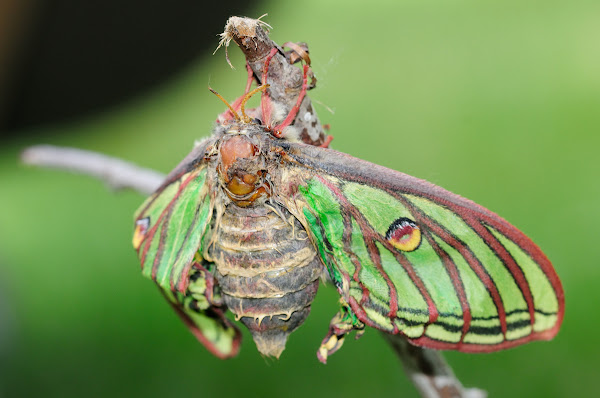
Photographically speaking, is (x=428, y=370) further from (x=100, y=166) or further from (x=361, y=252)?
(x=100, y=166)

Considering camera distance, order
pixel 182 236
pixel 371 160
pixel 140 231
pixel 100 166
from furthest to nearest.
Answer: pixel 371 160, pixel 100 166, pixel 140 231, pixel 182 236

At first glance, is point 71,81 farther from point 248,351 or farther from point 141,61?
point 248,351

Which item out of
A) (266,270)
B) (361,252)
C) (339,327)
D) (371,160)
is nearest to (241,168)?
(266,270)

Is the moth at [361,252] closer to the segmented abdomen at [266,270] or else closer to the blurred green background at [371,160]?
the segmented abdomen at [266,270]

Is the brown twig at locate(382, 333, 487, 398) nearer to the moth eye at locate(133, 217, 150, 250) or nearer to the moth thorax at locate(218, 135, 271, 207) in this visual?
the moth thorax at locate(218, 135, 271, 207)

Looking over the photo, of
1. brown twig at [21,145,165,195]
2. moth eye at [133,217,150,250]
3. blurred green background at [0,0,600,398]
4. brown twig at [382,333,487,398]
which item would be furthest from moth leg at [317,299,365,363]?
blurred green background at [0,0,600,398]

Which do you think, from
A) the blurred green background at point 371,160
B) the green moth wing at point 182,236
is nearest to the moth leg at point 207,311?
the green moth wing at point 182,236
